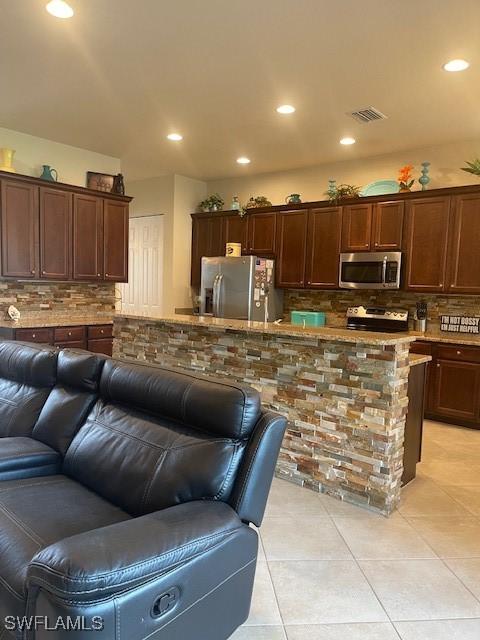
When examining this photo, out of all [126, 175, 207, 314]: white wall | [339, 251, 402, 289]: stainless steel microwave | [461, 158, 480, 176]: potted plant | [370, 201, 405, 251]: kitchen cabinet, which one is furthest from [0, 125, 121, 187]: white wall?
[461, 158, 480, 176]: potted plant

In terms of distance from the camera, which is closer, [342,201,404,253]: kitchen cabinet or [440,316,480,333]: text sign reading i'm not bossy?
[440,316,480,333]: text sign reading i'm not bossy

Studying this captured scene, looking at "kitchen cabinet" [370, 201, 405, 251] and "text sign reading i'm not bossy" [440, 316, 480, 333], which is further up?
"kitchen cabinet" [370, 201, 405, 251]

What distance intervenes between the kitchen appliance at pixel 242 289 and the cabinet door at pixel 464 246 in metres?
2.16

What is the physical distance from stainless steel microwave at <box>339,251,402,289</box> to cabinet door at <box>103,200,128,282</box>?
2.67 m

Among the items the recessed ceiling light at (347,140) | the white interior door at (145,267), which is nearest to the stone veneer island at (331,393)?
the recessed ceiling light at (347,140)

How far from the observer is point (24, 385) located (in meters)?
2.48

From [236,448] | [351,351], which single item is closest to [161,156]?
[351,351]

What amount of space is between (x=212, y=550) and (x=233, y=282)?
4547 millimetres

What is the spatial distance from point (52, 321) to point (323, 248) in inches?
126

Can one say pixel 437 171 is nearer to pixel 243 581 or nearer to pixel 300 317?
pixel 300 317

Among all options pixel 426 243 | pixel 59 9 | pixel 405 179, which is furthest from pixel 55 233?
pixel 426 243

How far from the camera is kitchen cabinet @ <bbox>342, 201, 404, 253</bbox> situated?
485 centimetres

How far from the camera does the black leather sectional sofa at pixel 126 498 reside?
43.5 inches

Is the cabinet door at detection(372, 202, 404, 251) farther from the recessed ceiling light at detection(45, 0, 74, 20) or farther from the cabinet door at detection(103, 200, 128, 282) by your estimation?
the recessed ceiling light at detection(45, 0, 74, 20)
